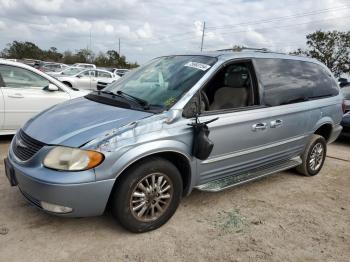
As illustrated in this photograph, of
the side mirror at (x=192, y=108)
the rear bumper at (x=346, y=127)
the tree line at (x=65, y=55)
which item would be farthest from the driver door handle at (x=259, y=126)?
the tree line at (x=65, y=55)

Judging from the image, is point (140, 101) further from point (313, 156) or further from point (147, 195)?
point (313, 156)

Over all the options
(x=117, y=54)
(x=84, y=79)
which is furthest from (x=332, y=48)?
(x=117, y=54)

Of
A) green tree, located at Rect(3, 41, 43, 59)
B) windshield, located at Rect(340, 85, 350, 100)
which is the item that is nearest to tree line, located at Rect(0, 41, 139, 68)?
green tree, located at Rect(3, 41, 43, 59)

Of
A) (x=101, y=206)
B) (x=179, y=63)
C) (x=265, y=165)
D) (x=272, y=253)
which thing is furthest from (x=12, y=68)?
(x=272, y=253)

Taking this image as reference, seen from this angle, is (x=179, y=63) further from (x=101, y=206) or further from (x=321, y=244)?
(x=321, y=244)

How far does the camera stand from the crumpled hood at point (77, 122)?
2930 mm

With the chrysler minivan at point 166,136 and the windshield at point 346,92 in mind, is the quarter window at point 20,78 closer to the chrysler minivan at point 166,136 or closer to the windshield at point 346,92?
the chrysler minivan at point 166,136

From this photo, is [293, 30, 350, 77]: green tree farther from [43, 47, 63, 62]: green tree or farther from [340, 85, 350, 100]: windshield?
[43, 47, 63, 62]: green tree

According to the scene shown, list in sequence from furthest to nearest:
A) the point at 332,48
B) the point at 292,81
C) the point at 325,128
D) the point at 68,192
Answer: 1. the point at 332,48
2. the point at 325,128
3. the point at 292,81
4. the point at 68,192

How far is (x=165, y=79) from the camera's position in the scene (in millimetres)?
3807

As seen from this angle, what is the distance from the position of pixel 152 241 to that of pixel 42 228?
1.03 meters

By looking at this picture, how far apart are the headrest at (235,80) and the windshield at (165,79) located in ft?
1.07

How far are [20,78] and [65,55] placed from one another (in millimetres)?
61808

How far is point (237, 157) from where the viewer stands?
12.7 feet
